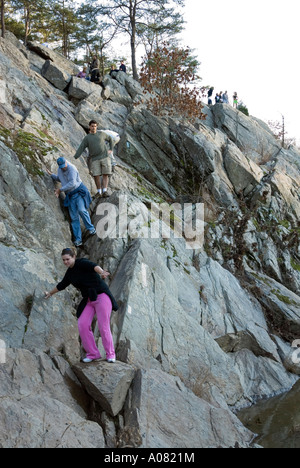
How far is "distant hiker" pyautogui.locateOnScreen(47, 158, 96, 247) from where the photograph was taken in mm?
10000

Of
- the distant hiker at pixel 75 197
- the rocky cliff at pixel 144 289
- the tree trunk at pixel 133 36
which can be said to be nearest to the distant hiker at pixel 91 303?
the rocky cliff at pixel 144 289

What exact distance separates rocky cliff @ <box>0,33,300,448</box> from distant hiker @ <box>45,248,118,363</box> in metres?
0.44

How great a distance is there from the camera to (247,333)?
35.1 feet

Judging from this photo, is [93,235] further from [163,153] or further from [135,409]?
[163,153]

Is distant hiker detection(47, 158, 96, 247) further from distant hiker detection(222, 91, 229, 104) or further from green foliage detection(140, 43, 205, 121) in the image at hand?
distant hiker detection(222, 91, 229, 104)

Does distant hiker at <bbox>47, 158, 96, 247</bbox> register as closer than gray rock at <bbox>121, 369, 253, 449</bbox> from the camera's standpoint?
No

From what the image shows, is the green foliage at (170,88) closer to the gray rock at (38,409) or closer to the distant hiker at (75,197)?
the distant hiker at (75,197)

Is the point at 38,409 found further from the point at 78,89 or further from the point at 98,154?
the point at 78,89

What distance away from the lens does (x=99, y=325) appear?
677 cm

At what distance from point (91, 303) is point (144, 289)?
2051 millimetres

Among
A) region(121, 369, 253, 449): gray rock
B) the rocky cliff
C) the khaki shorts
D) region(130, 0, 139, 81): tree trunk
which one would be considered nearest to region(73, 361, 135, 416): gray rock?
the rocky cliff

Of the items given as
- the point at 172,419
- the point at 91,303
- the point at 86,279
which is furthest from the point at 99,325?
the point at 172,419

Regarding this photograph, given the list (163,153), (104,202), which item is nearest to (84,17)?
(163,153)
